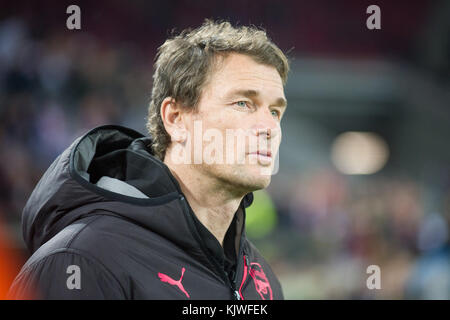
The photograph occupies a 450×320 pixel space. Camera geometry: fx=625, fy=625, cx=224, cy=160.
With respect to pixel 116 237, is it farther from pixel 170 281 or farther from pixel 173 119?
pixel 173 119

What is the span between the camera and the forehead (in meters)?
2.15

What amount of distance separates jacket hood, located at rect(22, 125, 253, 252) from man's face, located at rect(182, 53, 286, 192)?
7.4 inches

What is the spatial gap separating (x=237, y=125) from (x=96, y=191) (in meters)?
0.53

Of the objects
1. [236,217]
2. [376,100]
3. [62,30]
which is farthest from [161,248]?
[376,100]

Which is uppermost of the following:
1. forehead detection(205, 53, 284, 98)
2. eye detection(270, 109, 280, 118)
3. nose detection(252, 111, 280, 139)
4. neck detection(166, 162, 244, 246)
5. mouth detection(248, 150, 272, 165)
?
forehead detection(205, 53, 284, 98)

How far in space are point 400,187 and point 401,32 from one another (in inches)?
181

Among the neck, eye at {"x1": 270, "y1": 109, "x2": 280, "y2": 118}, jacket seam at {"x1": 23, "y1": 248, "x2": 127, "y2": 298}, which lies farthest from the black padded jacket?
eye at {"x1": 270, "y1": 109, "x2": 280, "y2": 118}

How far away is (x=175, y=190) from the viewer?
2008 mm

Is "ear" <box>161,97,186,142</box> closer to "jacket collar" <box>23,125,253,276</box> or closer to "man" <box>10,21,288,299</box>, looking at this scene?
"man" <box>10,21,288,299</box>

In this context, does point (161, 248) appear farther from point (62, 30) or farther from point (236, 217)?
point (62, 30)

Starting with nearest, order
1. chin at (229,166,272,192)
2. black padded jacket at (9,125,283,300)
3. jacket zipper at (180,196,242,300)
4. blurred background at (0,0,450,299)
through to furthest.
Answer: black padded jacket at (9,125,283,300) < jacket zipper at (180,196,242,300) < chin at (229,166,272,192) < blurred background at (0,0,450,299)

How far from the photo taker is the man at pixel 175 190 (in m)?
1.78

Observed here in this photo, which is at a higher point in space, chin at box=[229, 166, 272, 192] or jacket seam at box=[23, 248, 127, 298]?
chin at box=[229, 166, 272, 192]

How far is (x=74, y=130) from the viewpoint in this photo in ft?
19.0
